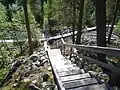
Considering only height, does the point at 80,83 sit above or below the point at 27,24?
below

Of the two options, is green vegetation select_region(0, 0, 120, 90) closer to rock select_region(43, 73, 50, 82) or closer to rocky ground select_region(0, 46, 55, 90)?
rocky ground select_region(0, 46, 55, 90)

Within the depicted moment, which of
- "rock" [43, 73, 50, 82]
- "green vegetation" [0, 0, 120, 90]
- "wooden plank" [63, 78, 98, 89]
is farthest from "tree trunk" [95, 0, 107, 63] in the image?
"green vegetation" [0, 0, 120, 90]

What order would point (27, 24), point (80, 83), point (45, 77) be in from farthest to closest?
point (27, 24) → point (45, 77) → point (80, 83)

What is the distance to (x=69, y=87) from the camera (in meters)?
5.05

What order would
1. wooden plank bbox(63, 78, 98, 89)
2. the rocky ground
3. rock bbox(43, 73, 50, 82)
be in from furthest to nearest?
1. rock bbox(43, 73, 50, 82)
2. the rocky ground
3. wooden plank bbox(63, 78, 98, 89)

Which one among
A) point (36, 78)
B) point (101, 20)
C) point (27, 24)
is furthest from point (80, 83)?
point (27, 24)

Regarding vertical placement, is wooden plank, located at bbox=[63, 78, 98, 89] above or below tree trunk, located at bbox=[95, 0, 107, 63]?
below

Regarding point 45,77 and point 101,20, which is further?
point 45,77

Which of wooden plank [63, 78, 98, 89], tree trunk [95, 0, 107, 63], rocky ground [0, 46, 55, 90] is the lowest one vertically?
rocky ground [0, 46, 55, 90]

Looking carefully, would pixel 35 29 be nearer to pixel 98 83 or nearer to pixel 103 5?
pixel 103 5

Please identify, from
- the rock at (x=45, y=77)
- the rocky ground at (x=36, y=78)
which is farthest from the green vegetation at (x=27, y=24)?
the rock at (x=45, y=77)

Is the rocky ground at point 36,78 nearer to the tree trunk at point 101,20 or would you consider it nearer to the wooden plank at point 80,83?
the wooden plank at point 80,83

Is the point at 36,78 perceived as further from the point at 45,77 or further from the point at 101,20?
the point at 101,20

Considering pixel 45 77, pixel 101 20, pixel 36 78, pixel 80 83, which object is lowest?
pixel 36 78
